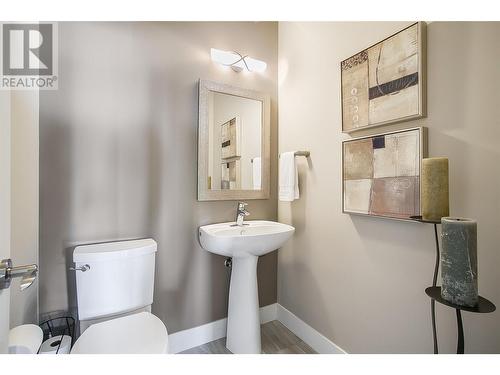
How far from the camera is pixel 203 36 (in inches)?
65.9

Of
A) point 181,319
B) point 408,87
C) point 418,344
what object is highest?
point 408,87

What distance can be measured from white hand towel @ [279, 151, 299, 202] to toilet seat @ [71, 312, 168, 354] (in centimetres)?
108

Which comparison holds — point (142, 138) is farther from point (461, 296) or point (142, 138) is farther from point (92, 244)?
point (461, 296)

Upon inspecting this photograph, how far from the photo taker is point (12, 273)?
58cm

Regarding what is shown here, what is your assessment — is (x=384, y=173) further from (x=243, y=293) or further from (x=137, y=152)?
(x=137, y=152)

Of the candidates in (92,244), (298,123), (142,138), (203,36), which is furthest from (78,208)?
(298,123)

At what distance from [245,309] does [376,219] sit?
3.24ft

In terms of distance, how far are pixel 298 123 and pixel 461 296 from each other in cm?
134

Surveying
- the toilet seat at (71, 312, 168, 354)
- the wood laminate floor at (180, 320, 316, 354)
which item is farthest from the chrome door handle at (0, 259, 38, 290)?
the wood laminate floor at (180, 320, 316, 354)

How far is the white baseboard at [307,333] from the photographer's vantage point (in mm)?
1495

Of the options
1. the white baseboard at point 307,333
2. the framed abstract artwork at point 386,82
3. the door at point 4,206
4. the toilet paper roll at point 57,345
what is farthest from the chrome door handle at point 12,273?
the white baseboard at point 307,333

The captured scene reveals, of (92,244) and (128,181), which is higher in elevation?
(128,181)

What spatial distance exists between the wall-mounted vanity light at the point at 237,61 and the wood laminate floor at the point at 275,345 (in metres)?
2.00

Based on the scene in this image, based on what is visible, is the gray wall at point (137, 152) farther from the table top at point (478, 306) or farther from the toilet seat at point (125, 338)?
the table top at point (478, 306)
